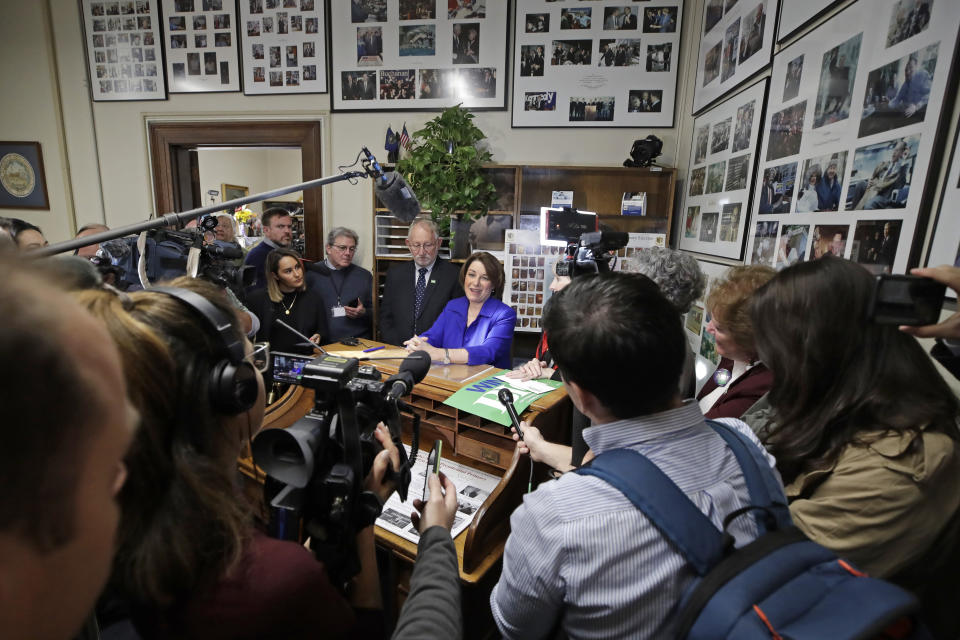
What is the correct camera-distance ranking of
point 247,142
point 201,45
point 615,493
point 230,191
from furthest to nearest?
point 230,191
point 247,142
point 201,45
point 615,493

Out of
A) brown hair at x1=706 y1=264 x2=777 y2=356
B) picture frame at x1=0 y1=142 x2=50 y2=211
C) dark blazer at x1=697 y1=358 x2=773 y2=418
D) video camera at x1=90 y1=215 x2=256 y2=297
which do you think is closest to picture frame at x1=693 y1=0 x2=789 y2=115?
brown hair at x1=706 y1=264 x2=777 y2=356

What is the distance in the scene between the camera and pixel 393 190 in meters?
1.59

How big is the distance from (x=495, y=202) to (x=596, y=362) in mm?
3522

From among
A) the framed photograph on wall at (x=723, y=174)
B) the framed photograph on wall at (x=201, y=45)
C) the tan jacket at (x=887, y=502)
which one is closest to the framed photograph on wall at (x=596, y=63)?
the framed photograph on wall at (x=723, y=174)

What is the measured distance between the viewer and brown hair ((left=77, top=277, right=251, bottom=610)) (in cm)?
54

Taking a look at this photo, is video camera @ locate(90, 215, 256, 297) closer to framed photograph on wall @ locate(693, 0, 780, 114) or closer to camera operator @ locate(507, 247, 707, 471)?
camera operator @ locate(507, 247, 707, 471)

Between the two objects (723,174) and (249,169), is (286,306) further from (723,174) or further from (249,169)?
(249,169)

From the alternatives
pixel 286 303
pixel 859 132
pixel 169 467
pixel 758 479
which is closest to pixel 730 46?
pixel 859 132

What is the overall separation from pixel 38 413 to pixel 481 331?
8.04 ft

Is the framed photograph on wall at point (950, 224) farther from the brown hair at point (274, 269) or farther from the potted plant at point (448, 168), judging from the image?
the brown hair at point (274, 269)

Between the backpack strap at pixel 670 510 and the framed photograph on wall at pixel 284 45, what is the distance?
4685 millimetres

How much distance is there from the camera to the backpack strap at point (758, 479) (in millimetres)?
713

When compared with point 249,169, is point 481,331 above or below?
below

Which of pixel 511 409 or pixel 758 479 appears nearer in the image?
pixel 758 479
